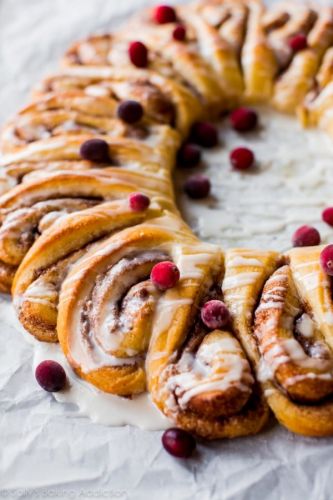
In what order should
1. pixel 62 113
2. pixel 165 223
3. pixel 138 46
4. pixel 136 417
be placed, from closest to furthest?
pixel 136 417, pixel 165 223, pixel 62 113, pixel 138 46

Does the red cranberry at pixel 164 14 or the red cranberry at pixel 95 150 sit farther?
the red cranberry at pixel 164 14

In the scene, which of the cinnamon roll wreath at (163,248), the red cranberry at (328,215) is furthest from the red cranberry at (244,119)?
the red cranberry at (328,215)

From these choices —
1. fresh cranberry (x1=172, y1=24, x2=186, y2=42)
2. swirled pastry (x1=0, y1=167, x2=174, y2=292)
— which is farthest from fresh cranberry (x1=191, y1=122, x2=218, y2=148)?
swirled pastry (x1=0, y1=167, x2=174, y2=292)

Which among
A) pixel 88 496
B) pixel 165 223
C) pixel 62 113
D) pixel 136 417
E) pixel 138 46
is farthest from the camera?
pixel 138 46

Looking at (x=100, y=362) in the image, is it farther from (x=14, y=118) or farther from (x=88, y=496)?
(x=14, y=118)

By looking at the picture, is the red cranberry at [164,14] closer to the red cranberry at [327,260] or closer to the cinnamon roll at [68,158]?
the cinnamon roll at [68,158]

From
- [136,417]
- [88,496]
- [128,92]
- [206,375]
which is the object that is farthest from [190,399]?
[128,92]
